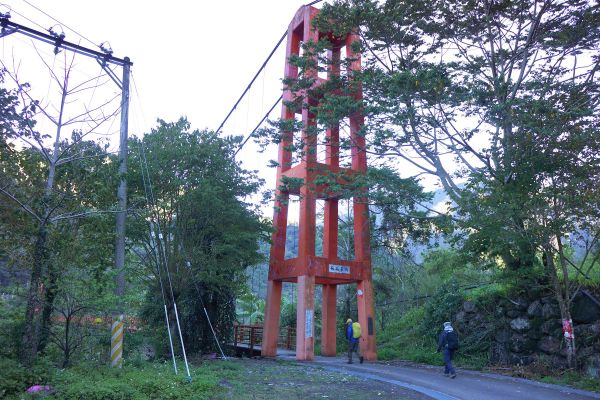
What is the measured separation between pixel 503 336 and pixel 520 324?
30.0 inches

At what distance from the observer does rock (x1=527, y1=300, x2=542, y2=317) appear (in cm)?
1562

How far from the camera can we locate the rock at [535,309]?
15.6 metres

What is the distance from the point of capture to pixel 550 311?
1520 cm

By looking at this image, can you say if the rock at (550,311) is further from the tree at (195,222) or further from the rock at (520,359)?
the tree at (195,222)

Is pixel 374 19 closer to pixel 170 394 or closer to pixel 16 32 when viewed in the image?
pixel 16 32

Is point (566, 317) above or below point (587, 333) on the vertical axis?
above

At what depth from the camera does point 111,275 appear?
12062 millimetres

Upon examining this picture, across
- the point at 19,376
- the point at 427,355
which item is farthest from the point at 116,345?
the point at 427,355

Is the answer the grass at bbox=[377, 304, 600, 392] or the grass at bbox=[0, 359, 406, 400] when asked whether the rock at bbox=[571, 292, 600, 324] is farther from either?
the grass at bbox=[0, 359, 406, 400]

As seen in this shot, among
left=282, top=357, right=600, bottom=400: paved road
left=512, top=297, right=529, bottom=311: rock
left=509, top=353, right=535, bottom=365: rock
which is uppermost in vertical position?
left=512, top=297, right=529, bottom=311: rock

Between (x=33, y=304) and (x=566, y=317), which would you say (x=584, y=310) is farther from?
(x=33, y=304)

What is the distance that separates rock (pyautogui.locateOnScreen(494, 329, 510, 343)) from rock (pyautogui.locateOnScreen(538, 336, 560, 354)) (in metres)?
1.24

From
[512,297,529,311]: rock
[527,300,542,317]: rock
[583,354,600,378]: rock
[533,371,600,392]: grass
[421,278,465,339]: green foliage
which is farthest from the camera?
[421,278,465,339]: green foliage

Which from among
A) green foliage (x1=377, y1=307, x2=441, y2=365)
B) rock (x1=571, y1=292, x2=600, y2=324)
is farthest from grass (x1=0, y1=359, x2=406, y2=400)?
green foliage (x1=377, y1=307, x2=441, y2=365)
